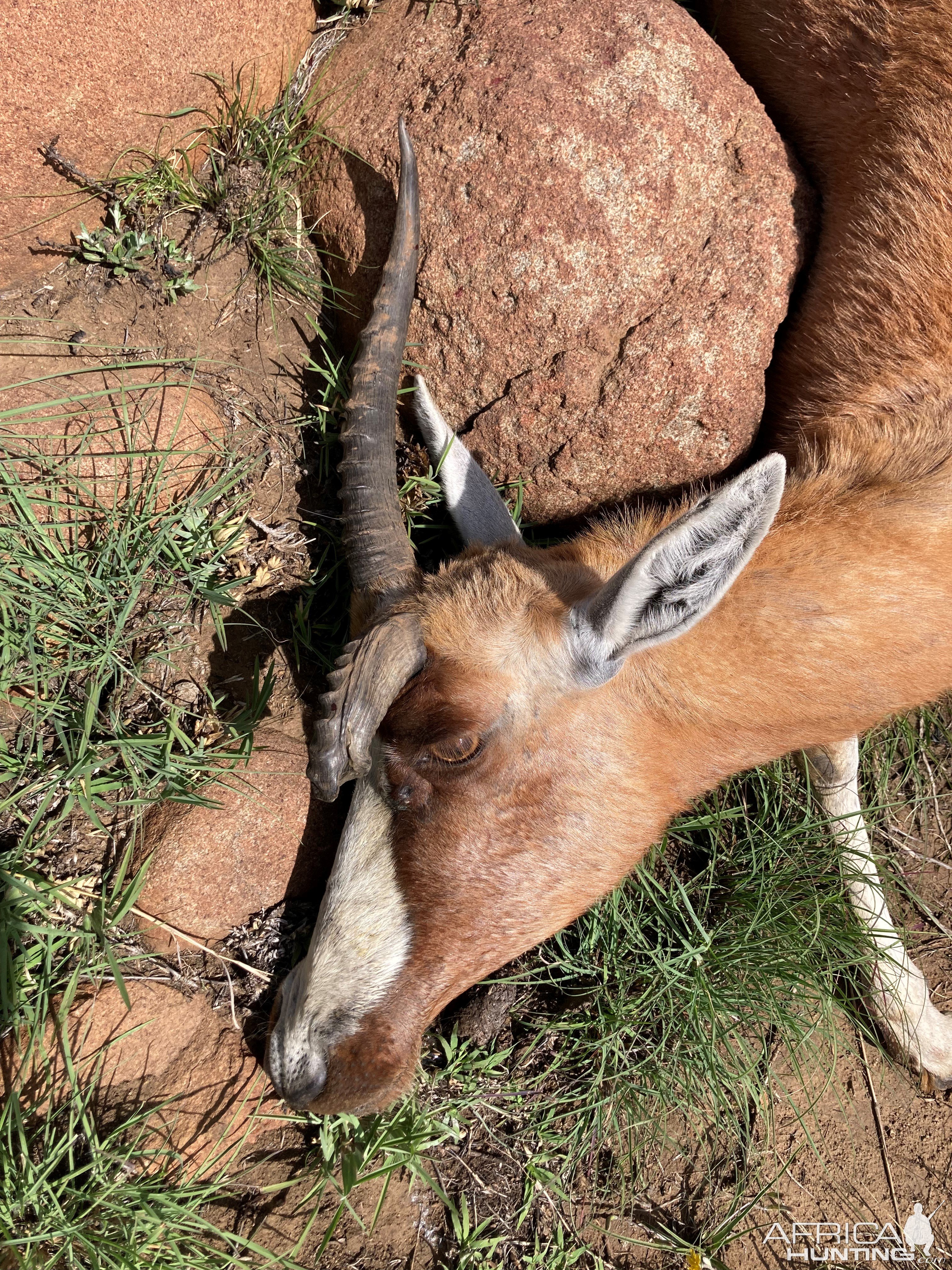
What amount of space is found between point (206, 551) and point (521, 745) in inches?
61.0

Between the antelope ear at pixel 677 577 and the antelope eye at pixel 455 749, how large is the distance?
0.36 m

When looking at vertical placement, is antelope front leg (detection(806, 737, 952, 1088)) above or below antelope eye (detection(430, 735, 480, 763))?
below

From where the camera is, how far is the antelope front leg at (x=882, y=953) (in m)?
3.79

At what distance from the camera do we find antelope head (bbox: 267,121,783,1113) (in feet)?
8.14

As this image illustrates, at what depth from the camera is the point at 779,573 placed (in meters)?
2.76

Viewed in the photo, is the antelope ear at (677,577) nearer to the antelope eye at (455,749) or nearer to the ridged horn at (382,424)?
the antelope eye at (455,749)

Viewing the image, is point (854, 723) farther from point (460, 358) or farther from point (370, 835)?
point (460, 358)

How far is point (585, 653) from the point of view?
2.53 meters

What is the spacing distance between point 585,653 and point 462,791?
1.68ft

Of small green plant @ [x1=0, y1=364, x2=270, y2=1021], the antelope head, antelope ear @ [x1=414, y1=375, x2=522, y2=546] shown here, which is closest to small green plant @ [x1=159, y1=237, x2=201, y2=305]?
small green plant @ [x1=0, y1=364, x2=270, y2=1021]

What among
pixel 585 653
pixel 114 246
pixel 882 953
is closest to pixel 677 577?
pixel 585 653

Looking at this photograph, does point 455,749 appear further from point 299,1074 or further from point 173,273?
point 173,273

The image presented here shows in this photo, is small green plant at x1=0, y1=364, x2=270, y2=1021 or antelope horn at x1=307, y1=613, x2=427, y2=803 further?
small green plant at x1=0, y1=364, x2=270, y2=1021

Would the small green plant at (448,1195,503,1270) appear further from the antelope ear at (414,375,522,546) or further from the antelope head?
the antelope ear at (414,375,522,546)
